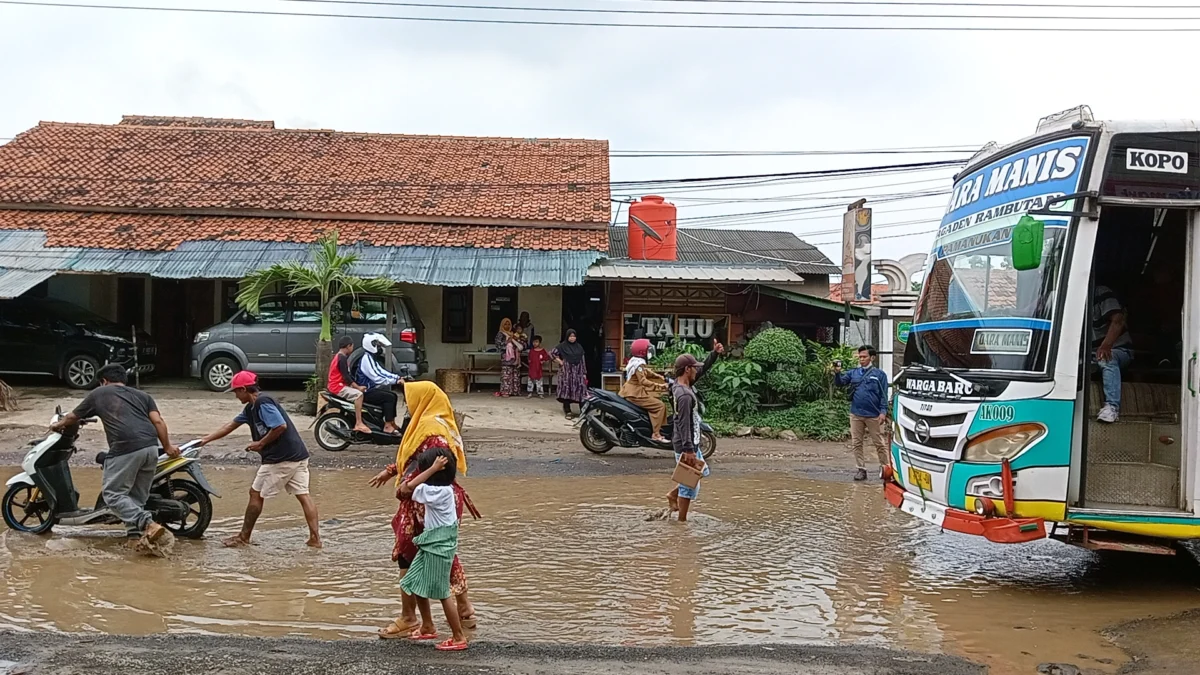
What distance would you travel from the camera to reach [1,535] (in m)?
7.81

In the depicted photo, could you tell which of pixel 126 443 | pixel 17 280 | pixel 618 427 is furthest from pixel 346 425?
pixel 17 280

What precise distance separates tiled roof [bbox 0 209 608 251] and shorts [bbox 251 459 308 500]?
1075 cm

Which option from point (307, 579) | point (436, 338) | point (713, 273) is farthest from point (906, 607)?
point (436, 338)

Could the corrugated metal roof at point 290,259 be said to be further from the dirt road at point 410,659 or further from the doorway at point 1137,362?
the dirt road at point 410,659

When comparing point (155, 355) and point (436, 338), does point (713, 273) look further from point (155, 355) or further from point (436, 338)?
point (155, 355)

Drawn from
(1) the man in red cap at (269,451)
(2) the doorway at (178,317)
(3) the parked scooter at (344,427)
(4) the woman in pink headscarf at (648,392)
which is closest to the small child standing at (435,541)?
(1) the man in red cap at (269,451)

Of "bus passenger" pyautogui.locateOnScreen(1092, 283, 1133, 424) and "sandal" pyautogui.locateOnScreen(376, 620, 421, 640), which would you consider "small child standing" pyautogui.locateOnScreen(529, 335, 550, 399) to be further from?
"sandal" pyautogui.locateOnScreen(376, 620, 421, 640)

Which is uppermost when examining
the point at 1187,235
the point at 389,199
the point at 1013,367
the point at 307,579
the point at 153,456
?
the point at 389,199

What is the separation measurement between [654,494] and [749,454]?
3.30m

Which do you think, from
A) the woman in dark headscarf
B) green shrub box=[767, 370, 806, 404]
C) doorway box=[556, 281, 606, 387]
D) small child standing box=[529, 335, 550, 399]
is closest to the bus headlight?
green shrub box=[767, 370, 806, 404]

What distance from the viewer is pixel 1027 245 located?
5.92m

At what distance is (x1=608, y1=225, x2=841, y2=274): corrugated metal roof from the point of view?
2322 centimetres

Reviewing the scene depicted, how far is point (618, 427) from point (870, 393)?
3378 millimetres

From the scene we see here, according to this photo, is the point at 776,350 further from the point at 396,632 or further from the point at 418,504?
the point at 396,632
